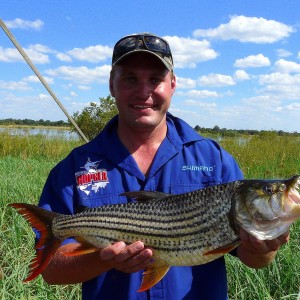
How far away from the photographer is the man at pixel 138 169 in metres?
3.14

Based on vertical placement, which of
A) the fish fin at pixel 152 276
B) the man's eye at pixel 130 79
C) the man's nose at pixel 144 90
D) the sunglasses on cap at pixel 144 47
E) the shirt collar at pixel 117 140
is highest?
the sunglasses on cap at pixel 144 47

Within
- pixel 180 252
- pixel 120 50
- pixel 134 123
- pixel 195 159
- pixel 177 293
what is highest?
pixel 120 50

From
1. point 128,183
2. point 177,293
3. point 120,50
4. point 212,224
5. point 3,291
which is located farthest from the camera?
point 3,291

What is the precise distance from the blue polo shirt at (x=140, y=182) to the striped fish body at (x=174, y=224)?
31cm

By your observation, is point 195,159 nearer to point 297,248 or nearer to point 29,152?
point 297,248

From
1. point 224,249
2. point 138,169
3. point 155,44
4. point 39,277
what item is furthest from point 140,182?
point 39,277

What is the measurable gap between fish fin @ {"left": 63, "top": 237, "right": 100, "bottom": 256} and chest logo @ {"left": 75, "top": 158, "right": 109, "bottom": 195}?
38 centimetres

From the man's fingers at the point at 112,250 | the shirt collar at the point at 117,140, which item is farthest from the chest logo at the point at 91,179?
the man's fingers at the point at 112,250

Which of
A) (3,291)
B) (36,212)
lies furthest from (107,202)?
(3,291)

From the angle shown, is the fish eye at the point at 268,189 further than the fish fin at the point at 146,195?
No

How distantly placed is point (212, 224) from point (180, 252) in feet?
0.92

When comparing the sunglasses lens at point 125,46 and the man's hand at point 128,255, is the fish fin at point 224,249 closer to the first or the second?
the man's hand at point 128,255

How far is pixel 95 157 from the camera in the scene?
348 cm

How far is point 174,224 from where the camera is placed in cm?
288
